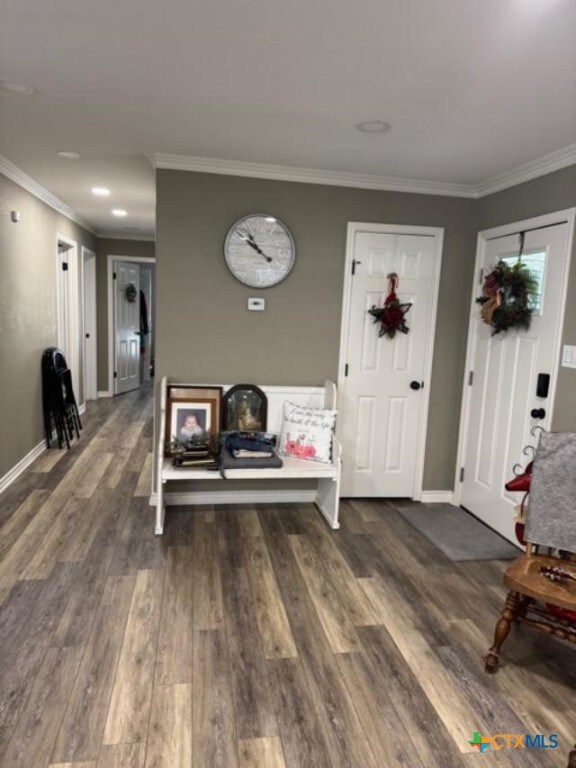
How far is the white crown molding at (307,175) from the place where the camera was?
10.8ft

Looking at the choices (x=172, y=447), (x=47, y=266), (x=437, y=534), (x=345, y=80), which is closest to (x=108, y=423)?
(x=47, y=266)

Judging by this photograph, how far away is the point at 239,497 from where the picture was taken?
3.76m

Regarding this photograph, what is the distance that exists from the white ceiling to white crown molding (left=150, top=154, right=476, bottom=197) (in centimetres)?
8

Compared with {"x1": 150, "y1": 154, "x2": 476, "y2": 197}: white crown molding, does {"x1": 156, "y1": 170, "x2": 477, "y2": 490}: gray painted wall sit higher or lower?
lower

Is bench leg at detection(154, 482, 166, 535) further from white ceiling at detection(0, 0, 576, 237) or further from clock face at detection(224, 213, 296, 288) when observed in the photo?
white ceiling at detection(0, 0, 576, 237)

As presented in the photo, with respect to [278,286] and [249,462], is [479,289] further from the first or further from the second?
[249,462]

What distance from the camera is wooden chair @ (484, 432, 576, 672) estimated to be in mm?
2016

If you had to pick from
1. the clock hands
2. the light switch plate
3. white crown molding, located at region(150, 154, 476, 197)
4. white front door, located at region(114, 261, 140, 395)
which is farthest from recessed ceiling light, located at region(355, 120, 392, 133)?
white front door, located at region(114, 261, 140, 395)

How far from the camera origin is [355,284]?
3676 millimetres

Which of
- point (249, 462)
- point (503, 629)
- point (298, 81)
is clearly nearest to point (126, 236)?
point (249, 462)

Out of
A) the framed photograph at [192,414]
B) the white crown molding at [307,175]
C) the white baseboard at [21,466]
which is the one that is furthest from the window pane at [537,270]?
the white baseboard at [21,466]

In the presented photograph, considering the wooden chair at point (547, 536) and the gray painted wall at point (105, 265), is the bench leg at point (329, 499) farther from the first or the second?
the gray painted wall at point (105, 265)

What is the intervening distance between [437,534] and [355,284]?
181 centimetres

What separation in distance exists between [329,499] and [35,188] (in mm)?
3502
